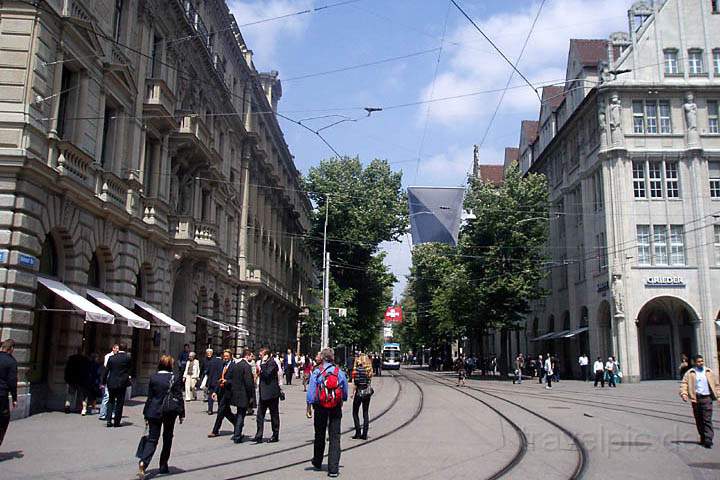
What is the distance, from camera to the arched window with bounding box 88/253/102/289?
19516 millimetres

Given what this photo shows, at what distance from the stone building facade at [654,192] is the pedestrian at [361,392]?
27.8 meters

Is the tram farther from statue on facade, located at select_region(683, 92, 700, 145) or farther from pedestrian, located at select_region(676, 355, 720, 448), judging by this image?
pedestrian, located at select_region(676, 355, 720, 448)

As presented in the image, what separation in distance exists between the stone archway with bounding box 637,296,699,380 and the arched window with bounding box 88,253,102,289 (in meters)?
30.8

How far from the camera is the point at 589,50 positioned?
46.4 m

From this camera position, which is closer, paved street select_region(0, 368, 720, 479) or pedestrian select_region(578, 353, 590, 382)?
paved street select_region(0, 368, 720, 479)

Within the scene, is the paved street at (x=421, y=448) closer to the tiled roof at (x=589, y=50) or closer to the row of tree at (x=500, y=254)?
the row of tree at (x=500, y=254)

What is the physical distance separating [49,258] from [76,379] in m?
3.27

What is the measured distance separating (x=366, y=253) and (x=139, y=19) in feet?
96.9

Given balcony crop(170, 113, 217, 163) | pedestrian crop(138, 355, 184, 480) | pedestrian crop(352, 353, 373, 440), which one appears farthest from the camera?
balcony crop(170, 113, 217, 163)

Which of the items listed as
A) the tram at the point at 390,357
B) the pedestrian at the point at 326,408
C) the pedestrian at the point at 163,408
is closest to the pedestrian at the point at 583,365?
the tram at the point at 390,357

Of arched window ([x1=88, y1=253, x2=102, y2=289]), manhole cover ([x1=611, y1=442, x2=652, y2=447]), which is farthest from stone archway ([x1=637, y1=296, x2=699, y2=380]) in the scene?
arched window ([x1=88, y1=253, x2=102, y2=289])

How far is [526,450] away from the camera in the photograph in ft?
37.6

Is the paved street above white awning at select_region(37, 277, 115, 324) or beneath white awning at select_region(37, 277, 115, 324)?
beneath

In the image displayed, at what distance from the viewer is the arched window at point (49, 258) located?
54.5 ft
